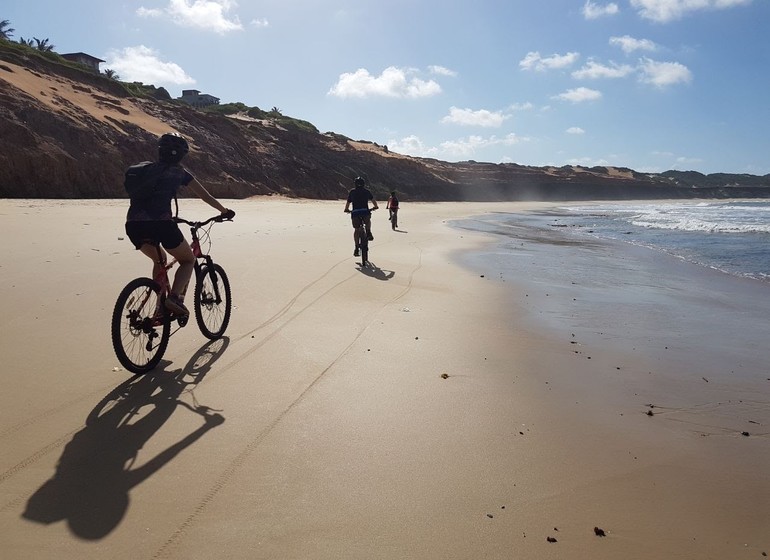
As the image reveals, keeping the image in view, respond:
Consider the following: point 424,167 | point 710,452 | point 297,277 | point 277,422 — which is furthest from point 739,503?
point 424,167

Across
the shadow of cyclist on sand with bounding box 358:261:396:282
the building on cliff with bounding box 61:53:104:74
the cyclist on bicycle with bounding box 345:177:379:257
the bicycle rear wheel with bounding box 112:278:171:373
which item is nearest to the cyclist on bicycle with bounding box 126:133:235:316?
the bicycle rear wheel with bounding box 112:278:171:373

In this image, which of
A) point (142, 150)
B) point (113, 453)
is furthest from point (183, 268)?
point (142, 150)

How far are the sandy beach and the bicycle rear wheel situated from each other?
0.63 ft

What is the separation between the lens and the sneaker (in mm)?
3982

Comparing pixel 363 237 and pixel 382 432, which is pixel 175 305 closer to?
pixel 382 432

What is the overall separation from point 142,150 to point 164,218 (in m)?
26.5

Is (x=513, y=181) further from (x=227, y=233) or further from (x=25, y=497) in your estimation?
(x=25, y=497)

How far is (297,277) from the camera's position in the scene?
24.3ft

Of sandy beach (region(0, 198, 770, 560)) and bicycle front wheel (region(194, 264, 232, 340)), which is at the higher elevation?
bicycle front wheel (region(194, 264, 232, 340))

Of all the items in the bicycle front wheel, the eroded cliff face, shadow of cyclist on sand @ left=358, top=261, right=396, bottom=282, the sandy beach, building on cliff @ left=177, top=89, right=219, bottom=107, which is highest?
building on cliff @ left=177, top=89, right=219, bottom=107

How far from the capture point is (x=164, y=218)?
389cm

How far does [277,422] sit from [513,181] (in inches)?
2967

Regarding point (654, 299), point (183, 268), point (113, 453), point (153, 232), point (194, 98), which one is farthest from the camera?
point (194, 98)

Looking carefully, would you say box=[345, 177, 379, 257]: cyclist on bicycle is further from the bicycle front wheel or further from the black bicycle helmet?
the black bicycle helmet
